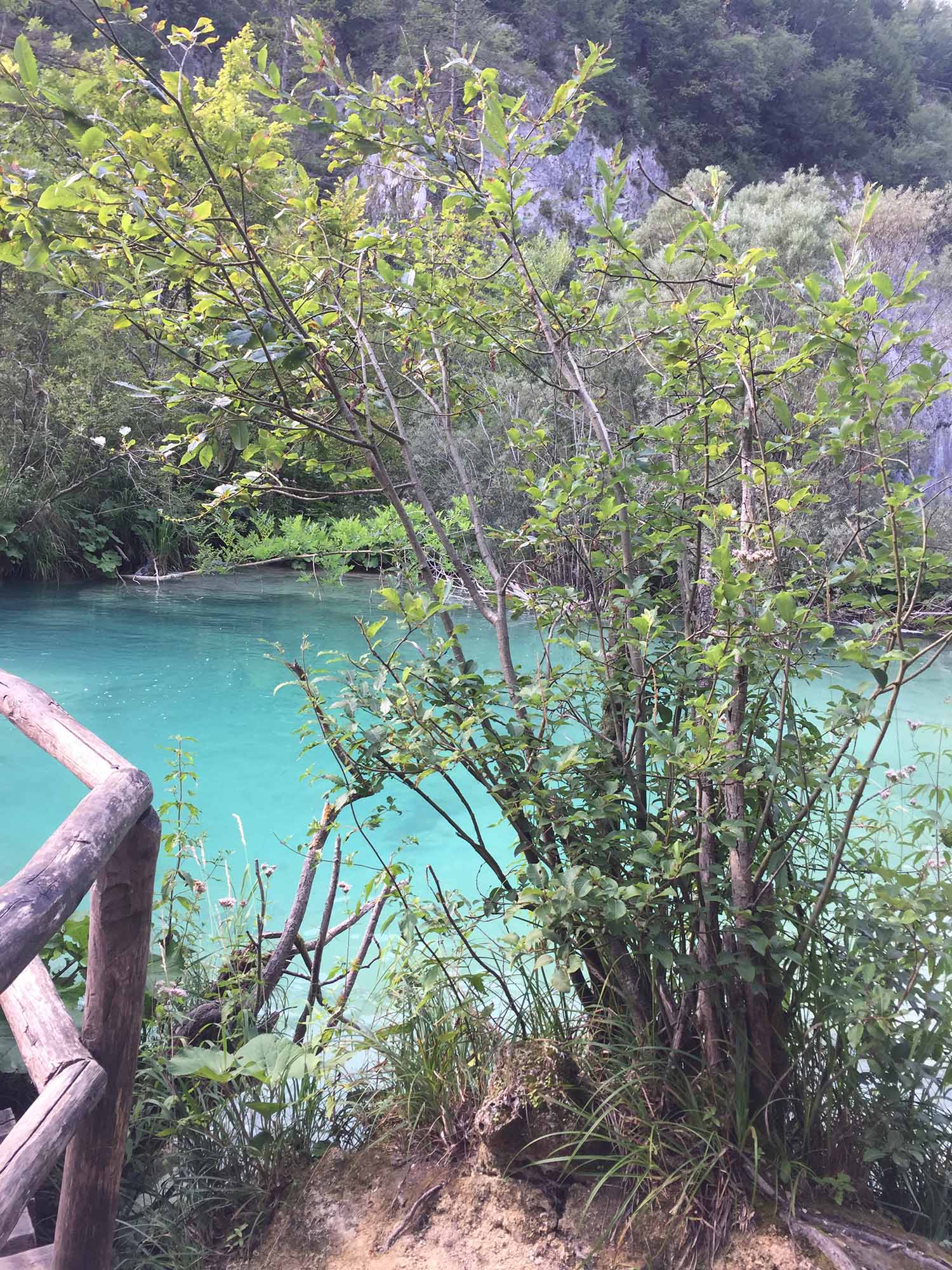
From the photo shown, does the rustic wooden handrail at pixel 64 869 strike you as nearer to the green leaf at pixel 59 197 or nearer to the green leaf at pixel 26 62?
the green leaf at pixel 59 197

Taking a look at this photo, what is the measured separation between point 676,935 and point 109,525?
12846 millimetres

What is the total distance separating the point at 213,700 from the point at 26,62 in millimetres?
6512

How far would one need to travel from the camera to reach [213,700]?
7.48 m

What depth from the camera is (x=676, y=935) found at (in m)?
1.91

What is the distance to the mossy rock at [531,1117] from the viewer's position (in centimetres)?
184

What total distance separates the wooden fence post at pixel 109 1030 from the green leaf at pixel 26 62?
1166mm

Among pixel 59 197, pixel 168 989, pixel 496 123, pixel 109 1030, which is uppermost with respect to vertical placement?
pixel 496 123

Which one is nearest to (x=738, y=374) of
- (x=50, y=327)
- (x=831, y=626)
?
(x=831, y=626)

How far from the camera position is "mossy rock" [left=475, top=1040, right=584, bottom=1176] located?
1.84 metres

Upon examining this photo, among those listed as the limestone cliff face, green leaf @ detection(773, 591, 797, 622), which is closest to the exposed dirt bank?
green leaf @ detection(773, 591, 797, 622)

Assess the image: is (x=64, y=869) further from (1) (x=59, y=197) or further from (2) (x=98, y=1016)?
(1) (x=59, y=197)

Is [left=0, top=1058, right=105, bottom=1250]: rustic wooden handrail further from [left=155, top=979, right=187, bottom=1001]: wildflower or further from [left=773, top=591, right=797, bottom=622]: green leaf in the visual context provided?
[left=773, top=591, right=797, bottom=622]: green leaf

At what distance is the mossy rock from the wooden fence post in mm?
730

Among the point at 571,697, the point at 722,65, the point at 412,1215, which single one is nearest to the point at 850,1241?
the point at 412,1215
